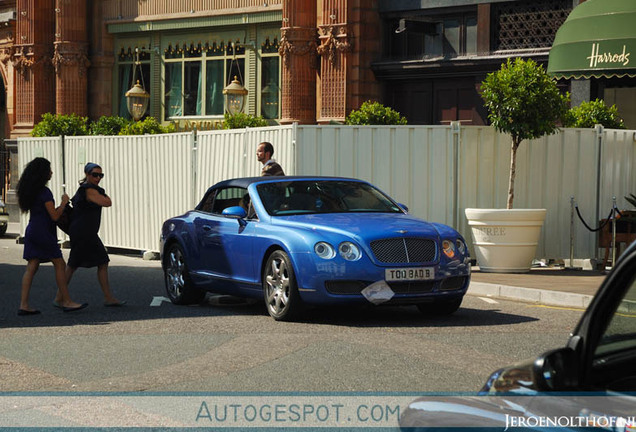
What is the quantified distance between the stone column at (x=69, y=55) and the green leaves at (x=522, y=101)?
67.6 ft

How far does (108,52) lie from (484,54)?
13914 millimetres

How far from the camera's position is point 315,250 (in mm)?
10789

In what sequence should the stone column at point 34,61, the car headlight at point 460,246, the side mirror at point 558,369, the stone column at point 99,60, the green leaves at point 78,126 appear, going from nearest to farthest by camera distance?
the side mirror at point 558,369
the car headlight at point 460,246
the green leaves at point 78,126
the stone column at point 99,60
the stone column at point 34,61

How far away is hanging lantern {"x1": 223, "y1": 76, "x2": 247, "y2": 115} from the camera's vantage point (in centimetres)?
3106

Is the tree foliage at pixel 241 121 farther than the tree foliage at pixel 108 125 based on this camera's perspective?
No

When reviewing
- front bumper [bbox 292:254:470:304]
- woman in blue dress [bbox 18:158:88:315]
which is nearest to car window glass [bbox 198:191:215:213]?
woman in blue dress [bbox 18:158:88:315]

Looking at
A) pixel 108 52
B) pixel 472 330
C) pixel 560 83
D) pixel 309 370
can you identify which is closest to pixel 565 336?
pixel 472 330

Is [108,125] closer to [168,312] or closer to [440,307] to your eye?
[168,312]

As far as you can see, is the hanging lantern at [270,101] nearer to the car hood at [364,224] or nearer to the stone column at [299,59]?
the stone column at [299,59]

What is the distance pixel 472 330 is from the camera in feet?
34.3

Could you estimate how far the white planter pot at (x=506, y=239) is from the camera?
54.5 feet

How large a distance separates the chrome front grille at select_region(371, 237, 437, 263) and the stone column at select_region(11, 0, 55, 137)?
88.4ft

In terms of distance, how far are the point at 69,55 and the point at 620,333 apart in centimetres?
3343

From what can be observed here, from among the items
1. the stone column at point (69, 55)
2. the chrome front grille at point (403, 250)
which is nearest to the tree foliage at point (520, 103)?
the chrome front grille at point (403, 250)
